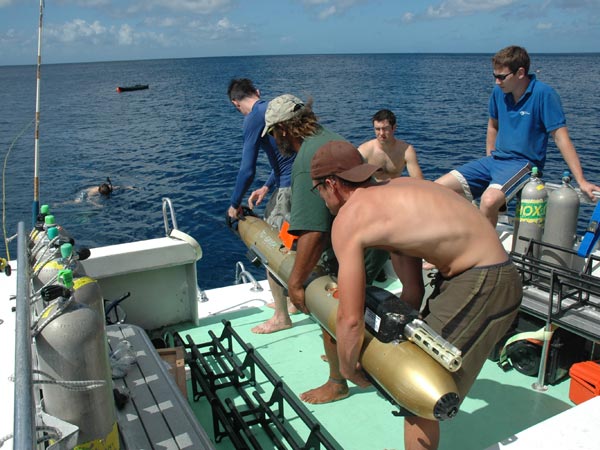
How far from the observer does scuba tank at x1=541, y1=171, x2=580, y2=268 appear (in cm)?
404

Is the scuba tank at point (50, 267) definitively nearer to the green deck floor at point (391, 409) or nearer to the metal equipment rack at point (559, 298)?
the green deck floor at point (391, 409)

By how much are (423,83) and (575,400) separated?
61524 millimetres

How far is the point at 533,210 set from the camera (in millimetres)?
4215

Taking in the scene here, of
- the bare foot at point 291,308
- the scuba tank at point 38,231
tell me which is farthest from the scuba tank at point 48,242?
→ the bare foot at point 291,308

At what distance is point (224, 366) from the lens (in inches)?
157

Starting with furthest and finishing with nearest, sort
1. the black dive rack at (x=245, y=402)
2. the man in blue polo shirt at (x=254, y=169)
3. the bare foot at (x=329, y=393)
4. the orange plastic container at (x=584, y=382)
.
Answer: the man in blue polo shirt at (x=254, y=169)
the bare foot at (x=329, y=393)
the orange plastic container at (x=584, y=382)
the black dive rack at (x=245, y=402)

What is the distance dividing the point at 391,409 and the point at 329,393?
1.43 feet

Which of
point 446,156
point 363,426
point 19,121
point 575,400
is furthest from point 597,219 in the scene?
point 19,121

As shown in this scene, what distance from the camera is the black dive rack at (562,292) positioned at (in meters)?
3.53

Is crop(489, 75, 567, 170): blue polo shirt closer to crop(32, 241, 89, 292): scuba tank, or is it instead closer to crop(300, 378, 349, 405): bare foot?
crop(300, 378, 349, 405): bare foot

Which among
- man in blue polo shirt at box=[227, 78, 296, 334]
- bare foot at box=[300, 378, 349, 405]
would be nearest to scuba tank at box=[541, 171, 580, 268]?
bare foot at box=[300, 378, 349, 405]

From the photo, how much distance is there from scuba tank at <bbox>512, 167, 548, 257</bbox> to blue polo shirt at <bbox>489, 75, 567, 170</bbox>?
319 millimetres

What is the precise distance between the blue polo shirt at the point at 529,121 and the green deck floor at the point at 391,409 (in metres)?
1.82

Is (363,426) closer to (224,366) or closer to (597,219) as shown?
(224,366)
